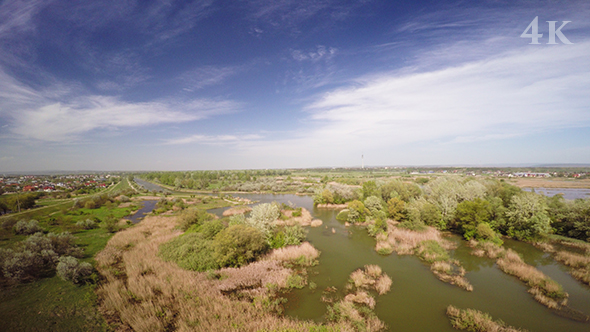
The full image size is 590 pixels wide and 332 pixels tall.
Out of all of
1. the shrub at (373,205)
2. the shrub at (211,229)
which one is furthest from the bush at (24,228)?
the shrub at (373,205)

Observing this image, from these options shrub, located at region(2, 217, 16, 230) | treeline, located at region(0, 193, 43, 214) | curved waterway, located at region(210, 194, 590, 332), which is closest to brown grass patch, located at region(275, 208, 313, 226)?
curved waterway, located at region(210, 194, 590, 332)

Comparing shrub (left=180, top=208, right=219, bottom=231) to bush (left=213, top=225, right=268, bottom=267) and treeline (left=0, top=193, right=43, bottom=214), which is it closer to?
bush (left=213, top=225, right=268, bottom=267)

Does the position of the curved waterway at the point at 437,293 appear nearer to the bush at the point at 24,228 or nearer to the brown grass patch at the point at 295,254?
the brown grass patch at the point at 295,254

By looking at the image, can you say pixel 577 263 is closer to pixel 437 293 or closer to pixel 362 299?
pixel 437 293

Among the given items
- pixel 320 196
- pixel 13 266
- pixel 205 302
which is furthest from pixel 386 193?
pixel 13 266

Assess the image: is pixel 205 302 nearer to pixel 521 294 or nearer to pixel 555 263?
pixel 521 294

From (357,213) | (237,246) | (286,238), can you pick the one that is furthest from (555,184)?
(237,246)
